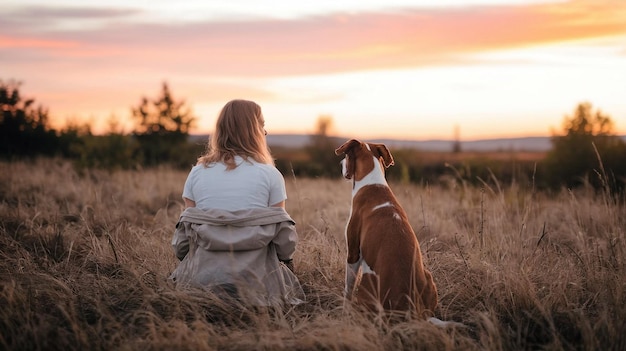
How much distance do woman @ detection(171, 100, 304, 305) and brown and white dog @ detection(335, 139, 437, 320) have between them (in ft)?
2.15

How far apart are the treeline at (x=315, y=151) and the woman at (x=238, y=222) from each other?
4700 millimetres

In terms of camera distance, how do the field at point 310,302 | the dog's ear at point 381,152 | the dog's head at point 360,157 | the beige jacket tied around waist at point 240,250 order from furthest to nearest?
1. the dog's ear at point 381,152
2. the dog's head at point 360,157
3. the beige jacket tied around waist at point 240,250
4. the field at point 310,302

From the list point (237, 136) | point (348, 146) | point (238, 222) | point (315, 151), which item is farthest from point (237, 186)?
point (315, 151)

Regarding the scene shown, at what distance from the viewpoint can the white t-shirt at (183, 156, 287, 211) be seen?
4699 millimetres

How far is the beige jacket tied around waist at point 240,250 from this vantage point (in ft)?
15.1

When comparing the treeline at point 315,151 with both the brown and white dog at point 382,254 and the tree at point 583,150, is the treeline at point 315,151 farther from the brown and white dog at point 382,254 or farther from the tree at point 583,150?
the brown and white dog at point 382,254

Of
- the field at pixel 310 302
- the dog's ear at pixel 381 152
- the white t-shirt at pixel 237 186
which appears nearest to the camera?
the field at pixel 310 302

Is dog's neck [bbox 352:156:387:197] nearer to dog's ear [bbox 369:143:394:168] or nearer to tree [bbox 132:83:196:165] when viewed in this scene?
dog's ear [bbox 369:143:394:168]

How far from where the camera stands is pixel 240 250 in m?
4.66

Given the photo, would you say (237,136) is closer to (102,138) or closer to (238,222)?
(238,222)

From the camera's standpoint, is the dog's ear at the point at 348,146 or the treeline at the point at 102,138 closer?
the dog's ear at the point at 348,146

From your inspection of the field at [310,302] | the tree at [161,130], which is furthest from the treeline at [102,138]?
the field at [310,302]

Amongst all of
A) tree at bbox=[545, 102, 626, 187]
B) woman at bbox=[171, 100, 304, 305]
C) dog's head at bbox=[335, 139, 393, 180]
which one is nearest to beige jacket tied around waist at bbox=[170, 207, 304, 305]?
woman at bbox=[171, 100, 304, 305]

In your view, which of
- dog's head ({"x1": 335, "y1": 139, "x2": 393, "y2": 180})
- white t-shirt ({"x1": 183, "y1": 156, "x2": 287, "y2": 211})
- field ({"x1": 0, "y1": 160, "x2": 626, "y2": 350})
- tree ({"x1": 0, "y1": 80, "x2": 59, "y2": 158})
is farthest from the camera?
tree ({"x1": 0, "y1": 80, "x2": 59, "y2": 158})
